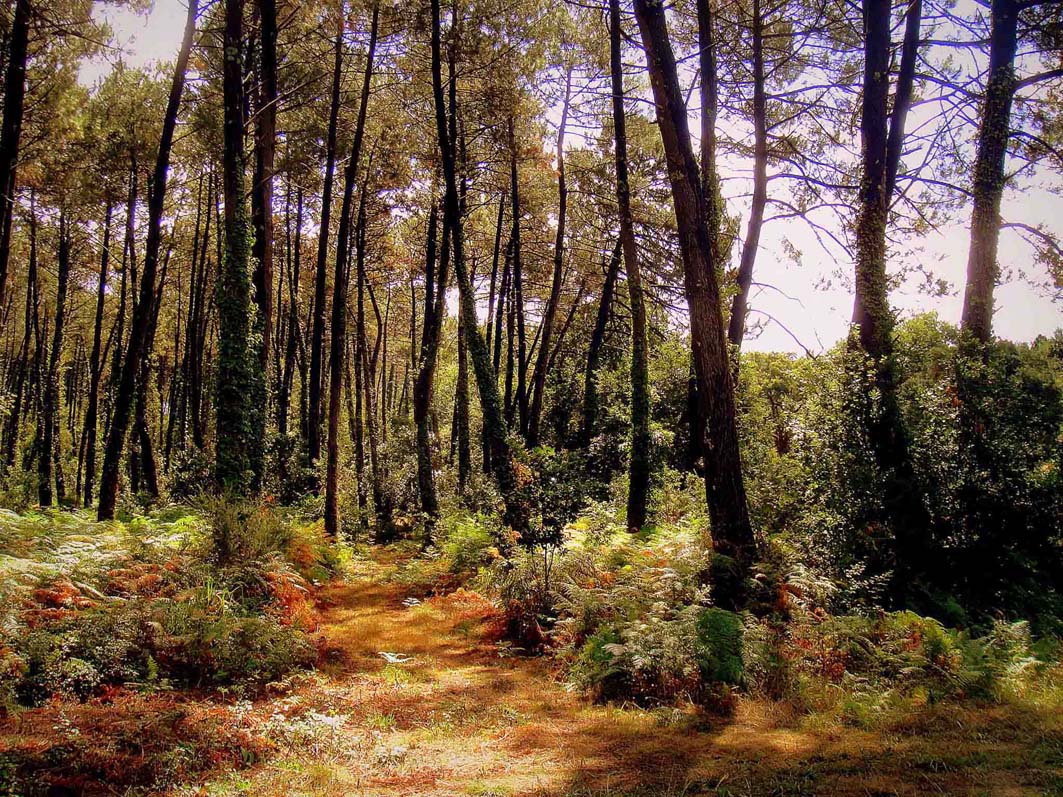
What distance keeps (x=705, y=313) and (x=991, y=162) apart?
295 inches

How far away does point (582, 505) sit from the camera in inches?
528

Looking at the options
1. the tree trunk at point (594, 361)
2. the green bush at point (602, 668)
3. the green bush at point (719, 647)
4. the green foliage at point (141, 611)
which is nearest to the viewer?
the green foliage at point (141, 611)

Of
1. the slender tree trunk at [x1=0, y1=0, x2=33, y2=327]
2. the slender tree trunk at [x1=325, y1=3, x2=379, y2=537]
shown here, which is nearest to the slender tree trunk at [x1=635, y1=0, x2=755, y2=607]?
the slender tree trunk at [x1=325, y1=3, x2=379, y2=537]

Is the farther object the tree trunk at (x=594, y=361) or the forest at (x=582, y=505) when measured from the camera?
the tree trunk at (x=594, y=361)

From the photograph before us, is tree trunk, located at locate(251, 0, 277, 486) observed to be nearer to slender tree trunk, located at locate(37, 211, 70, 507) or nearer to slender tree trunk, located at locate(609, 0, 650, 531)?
slender tree trunk, located at locate(609, 0, 650, 531)

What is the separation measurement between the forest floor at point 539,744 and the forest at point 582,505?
4 centimetres

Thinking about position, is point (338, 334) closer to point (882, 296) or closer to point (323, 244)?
point (323, 244)

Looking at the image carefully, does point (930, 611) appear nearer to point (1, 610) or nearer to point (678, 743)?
point (678, 743)

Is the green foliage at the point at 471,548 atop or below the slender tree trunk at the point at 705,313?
below

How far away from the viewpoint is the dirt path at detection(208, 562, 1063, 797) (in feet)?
12.0

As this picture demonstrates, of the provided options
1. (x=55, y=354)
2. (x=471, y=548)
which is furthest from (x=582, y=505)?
(x=55, y=354)

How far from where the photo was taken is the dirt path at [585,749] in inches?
143

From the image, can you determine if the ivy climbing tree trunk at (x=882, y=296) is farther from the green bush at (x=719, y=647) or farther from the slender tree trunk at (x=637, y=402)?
the slender tree trunk at (x=637, y=402)

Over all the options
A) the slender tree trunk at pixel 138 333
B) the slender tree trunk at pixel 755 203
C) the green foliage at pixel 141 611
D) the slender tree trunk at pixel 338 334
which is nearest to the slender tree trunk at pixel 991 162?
the slender tree trunk at pixel 755 203
